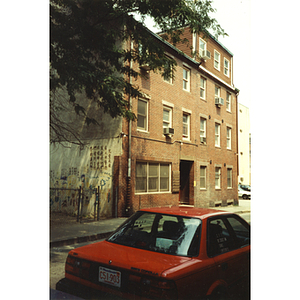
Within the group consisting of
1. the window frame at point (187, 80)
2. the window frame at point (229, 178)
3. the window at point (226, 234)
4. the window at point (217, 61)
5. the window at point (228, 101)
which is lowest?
the window at point (226, 234)

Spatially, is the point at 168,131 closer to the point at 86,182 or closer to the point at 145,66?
the point at 145,66

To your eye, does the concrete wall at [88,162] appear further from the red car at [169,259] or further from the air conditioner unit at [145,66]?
the red car at [169,259]

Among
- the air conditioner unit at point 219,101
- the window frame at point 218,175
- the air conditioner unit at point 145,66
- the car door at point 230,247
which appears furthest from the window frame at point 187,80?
the car door at point 230,247

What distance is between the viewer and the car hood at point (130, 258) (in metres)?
2.38

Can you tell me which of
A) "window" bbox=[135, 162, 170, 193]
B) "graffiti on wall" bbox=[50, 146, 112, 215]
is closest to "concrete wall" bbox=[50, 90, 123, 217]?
"graffiti on wall" bbox=[50, 146, 112, 215]

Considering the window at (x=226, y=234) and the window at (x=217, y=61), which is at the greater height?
the window at (x=217, y=61)

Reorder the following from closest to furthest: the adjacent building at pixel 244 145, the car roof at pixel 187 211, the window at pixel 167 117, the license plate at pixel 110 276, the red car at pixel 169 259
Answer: the red car at pixel 169 259 → the license plate at pixel 110 276 → the car roof at pixel 187 211 → the adjacent building at pixel 244 145 → the window at pixel 167 117

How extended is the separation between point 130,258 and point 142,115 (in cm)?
180

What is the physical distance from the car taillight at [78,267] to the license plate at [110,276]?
159mm

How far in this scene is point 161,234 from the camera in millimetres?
2785

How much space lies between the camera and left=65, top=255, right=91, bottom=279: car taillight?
2.67 meters
